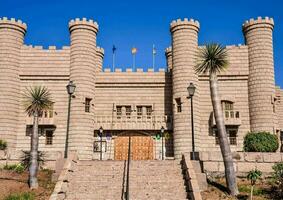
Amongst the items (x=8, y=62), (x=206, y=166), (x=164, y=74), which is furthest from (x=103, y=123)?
(x=206, y=166)

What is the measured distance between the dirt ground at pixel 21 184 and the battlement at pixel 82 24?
50.2ft

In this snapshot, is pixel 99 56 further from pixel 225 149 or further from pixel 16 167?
pixel 225 149

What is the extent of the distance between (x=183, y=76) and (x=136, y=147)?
7384mm

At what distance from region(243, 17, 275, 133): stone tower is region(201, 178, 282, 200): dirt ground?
10647 millimetres

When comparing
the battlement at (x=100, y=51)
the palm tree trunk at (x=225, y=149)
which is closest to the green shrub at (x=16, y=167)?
the palm tree trunk at (x=225, y=149)

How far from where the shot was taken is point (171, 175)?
24406 millimetres

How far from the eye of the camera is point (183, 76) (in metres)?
36.0

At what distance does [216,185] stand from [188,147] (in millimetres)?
10308

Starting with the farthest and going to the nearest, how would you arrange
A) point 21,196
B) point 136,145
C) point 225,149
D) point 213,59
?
1. point 136,145
2. point 213,59
3. point 225,149
4. point 21,196

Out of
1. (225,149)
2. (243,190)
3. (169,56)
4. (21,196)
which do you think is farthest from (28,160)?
(169,56)

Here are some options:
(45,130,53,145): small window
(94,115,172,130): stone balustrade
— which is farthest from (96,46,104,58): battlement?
(45,130,53,145): small window

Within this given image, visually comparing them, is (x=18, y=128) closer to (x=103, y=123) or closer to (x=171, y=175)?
(x=103, y=123)

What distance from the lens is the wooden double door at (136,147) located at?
3709 cm

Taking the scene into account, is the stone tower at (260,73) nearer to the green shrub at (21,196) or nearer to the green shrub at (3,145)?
the green shrub at (3,145)
